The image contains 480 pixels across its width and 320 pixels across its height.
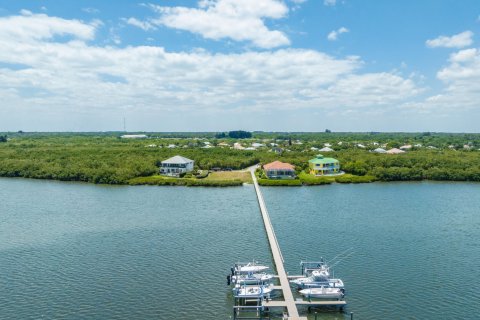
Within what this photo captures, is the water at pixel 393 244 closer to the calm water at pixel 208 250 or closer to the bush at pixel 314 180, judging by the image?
the calm water at pixel 208 250

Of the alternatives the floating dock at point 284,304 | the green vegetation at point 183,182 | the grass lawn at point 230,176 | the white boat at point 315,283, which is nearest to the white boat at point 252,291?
the floating dock at point 284,304

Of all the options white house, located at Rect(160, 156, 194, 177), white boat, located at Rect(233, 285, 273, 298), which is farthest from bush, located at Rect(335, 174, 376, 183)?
white boat, located at Rect(233, 285, 273, 298)

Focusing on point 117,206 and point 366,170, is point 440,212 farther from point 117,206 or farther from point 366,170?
point 117,206

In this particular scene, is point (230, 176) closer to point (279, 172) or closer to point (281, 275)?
point (279, 172)

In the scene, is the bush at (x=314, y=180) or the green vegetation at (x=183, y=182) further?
→ the bush at (x=314, y=180)

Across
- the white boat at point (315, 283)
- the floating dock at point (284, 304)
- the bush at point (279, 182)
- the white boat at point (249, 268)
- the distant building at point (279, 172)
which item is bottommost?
the floating dock at point (284, 304)

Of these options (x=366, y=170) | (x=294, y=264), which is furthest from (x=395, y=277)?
(x=366, y=170)

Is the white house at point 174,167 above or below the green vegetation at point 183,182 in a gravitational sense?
above

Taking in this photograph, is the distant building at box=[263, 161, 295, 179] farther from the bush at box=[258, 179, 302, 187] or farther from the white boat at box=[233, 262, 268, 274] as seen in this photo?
the white boat at box=[233, 262, 268, 274]
